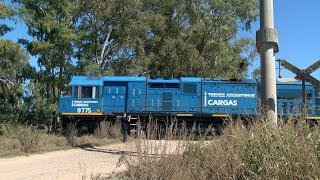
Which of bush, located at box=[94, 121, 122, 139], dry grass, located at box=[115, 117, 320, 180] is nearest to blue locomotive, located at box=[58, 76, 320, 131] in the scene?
bush, located at box=[94, 121, 122, 139]

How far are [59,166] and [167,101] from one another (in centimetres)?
1505

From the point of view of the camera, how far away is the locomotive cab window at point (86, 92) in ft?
88.7

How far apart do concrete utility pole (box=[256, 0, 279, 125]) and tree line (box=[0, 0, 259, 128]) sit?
18599 millimetres

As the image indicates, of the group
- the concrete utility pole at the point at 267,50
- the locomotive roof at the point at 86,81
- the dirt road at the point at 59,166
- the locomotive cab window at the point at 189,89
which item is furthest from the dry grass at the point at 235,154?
the locomotive roof at the point at 86,81

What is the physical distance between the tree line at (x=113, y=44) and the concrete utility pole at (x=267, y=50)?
1860 centimetres

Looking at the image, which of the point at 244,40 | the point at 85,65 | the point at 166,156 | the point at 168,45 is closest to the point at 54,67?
the point at 85,65

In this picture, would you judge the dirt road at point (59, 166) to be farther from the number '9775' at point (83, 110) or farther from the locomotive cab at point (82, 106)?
the number '9775' at point (83, 110)

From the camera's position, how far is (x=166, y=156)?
23.9 feet

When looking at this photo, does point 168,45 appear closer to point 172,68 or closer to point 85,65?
point 172,68

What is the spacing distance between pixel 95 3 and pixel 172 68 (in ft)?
27.5

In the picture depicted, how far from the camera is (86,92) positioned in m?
27.1

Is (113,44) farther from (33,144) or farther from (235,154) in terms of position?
(235,154)

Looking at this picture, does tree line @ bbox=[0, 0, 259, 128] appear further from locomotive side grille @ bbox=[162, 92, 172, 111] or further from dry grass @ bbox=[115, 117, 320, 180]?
dry grass @ bbox=[115, 117, 320, 180]

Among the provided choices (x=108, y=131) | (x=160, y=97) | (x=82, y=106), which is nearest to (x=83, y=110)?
(x=82, y=106)
